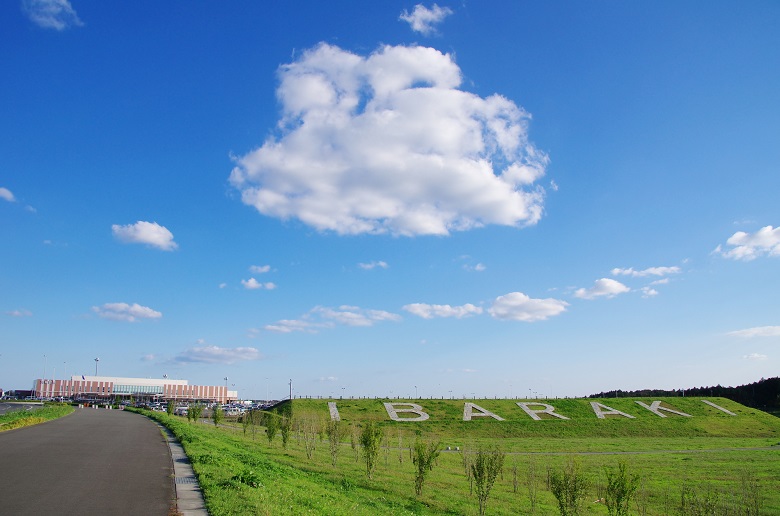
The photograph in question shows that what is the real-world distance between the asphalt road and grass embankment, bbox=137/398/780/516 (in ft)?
4.71

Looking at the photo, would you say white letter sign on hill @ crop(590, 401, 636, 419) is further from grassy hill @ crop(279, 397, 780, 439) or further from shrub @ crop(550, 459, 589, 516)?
shrub @ crop(550, 459, 589, 516)

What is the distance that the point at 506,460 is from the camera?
1770 inches

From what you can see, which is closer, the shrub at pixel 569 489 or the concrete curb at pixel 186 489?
the concrete curb at pixel 186 489

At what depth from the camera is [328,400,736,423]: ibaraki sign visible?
82.1m

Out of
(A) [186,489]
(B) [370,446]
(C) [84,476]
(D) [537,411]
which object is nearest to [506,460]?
(B) [370,446]

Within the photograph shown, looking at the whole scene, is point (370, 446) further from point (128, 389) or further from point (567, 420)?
point (128, 389)

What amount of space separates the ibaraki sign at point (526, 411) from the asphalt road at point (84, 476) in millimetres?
56281

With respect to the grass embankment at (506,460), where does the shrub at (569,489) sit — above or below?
above

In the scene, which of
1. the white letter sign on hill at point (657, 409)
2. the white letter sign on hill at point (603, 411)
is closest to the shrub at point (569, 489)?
the white letter sign on hill at point (603, 411)

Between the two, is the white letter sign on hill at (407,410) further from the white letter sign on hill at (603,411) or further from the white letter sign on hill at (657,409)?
the white letter sign on hill at (657,409)

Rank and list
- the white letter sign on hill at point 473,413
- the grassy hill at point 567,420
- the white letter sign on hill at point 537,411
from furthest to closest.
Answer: the white letter sign on hill at point 537,411, the white letter sign on hill at point 473,413, the grassy hill at point 567,420

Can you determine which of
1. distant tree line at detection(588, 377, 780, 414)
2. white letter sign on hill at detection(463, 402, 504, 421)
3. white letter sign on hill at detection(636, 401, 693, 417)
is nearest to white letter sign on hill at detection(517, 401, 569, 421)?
white letter sign on hill at detection(463, 402, 504, 421)

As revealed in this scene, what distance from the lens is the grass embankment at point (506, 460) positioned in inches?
685

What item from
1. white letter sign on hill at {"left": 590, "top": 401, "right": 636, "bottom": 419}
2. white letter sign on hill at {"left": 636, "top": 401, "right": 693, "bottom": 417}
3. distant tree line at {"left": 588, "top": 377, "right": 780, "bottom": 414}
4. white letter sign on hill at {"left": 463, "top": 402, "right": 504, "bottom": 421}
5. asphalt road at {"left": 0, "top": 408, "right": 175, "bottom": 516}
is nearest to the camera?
asphalt road at {"left": 0, "top": 408, "right": 175, "bottom": 516}
